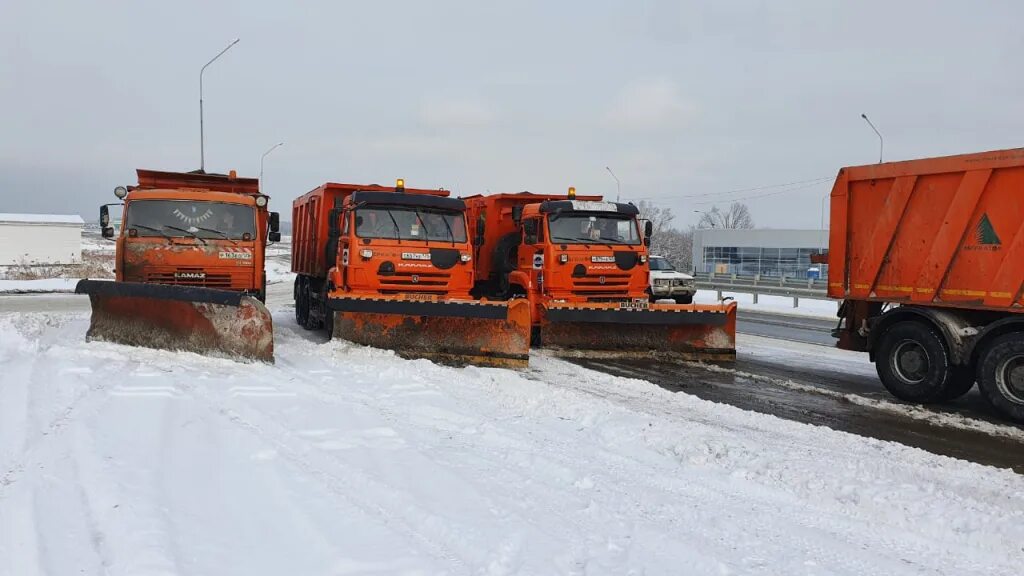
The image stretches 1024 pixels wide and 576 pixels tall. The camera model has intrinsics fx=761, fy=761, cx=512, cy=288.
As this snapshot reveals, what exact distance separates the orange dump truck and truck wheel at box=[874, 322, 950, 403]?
0.01 metres

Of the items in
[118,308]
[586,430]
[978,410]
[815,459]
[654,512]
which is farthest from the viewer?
[118,308]

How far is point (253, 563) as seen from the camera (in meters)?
3.49

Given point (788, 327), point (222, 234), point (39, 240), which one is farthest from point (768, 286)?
point (39, 240)

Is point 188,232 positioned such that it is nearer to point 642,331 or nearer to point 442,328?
point 442,328

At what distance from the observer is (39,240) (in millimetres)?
50750

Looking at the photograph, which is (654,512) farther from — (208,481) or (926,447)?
(926,447)

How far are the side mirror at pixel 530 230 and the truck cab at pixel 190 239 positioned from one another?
14.5 ft

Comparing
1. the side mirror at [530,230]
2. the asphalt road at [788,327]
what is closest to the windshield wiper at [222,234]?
the side mirror at [530,230]

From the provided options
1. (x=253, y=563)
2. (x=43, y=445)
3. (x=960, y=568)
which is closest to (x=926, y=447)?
(x=960, y=568)

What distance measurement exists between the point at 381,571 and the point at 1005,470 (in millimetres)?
4961

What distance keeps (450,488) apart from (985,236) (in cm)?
682

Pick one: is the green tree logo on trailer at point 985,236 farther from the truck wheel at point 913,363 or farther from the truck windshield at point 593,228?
the truck windshield at point 593,228

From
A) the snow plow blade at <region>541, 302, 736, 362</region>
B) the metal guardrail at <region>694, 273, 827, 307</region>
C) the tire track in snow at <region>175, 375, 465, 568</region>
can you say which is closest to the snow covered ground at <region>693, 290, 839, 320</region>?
the metal guardrail at <region>694, 273, 827, 307</region>

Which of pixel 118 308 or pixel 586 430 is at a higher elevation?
pixel 118 308
